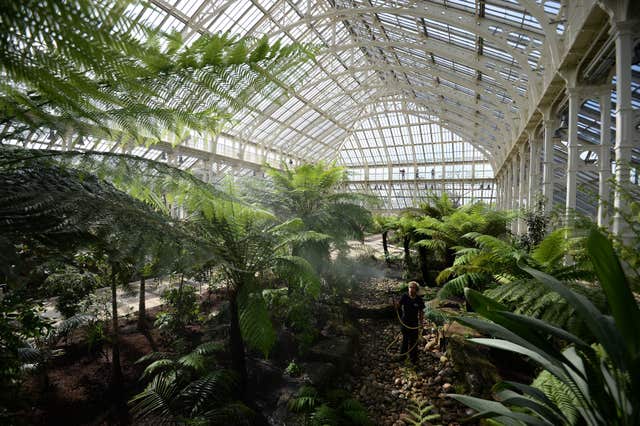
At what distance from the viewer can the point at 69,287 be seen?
11.7 ft

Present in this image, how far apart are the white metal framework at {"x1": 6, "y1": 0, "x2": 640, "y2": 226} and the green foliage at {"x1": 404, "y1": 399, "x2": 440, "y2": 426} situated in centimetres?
215

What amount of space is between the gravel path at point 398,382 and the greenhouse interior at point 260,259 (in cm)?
3

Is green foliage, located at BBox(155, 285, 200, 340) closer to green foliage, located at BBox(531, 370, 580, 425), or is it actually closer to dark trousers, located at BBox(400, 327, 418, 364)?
dark trousers, located at BBox(400, 327, 418, 364)

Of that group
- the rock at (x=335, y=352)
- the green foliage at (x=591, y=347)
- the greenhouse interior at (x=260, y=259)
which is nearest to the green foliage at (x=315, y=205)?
the greenhouse interior at (x=260, y=259)

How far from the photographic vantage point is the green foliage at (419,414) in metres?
2.57

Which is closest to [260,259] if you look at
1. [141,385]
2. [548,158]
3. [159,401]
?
[159,401]

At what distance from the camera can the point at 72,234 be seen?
1149mm

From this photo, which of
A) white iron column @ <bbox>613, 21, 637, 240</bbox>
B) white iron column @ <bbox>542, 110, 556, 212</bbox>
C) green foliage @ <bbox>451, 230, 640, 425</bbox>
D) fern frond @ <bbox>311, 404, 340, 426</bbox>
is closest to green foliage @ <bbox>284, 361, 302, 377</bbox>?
fern frond @ <bbox>311, 404, 340, 426</bbox>

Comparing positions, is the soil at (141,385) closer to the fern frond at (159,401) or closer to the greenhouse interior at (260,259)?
the greenhouse interior at (260,259)

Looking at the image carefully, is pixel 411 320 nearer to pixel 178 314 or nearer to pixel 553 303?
pixel 553 303

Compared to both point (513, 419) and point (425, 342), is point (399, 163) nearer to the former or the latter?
point (425, 342)

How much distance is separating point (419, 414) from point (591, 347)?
7.17ft

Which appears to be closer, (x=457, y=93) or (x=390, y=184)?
(x=457, y=93)

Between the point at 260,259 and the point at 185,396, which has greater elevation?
the point at 260,259
